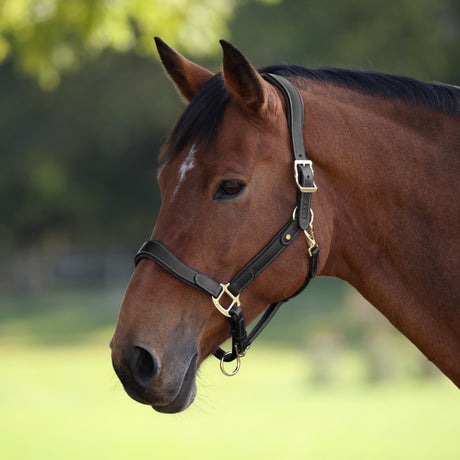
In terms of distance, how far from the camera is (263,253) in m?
2.44

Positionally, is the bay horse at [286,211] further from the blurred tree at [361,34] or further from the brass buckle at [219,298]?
the blurred tree at [361,34]

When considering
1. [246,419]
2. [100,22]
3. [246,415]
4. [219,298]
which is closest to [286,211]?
[219,298]

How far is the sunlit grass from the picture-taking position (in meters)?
7.49

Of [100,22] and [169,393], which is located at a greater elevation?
[169,393]

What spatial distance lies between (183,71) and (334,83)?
2.08 feet

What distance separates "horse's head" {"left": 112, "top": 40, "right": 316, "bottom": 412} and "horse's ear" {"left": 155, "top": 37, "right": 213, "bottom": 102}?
0.22 m

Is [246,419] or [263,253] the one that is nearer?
[263,253]

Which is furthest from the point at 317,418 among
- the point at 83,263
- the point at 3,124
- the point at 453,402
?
the point at 3,124

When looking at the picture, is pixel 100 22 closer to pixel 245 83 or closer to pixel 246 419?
pixel 245 83

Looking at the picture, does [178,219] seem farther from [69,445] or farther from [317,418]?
[317,418]

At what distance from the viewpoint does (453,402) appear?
30.8 ft

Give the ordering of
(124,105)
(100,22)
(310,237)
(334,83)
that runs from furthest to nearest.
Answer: (124,105) < (100,22) < (334,83) < (310,237)

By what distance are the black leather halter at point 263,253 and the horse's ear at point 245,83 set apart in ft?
0.44

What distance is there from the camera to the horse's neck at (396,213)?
8.43ft
